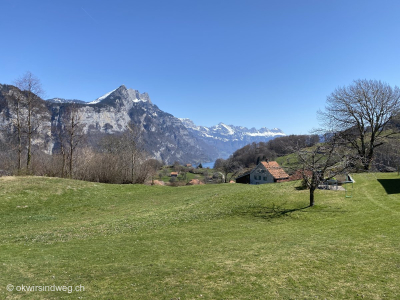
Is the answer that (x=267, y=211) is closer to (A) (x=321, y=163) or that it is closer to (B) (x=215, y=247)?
(A) (x=321, y=163)

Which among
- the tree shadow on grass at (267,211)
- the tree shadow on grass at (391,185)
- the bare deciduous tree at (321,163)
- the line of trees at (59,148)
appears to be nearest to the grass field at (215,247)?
the tree shadow on grass at (267,211)

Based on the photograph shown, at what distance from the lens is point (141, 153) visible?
55.0 meters

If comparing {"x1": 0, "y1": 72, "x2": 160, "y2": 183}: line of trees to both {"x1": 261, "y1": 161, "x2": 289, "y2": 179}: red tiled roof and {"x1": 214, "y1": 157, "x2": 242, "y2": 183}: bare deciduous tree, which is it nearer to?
{"x1": 261, "y1": 161, "x2": 289, "y2": 179}: red tiled roof

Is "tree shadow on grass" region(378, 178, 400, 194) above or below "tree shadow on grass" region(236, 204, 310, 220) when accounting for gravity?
above

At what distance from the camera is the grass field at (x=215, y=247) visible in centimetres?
779

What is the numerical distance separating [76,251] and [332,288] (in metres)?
11.6

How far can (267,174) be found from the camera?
279 ft

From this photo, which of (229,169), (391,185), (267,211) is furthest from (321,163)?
(229,169)

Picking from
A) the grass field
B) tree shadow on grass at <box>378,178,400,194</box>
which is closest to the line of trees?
the grass field

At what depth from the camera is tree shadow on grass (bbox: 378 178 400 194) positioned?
23.3 metres

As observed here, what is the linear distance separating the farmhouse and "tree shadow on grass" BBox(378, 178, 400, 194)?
49010 mm

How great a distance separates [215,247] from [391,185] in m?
23.6

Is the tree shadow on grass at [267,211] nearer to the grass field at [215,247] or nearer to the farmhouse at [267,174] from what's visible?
the grass field at [215,247]

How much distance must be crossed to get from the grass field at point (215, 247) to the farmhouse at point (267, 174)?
5167 centimetres
